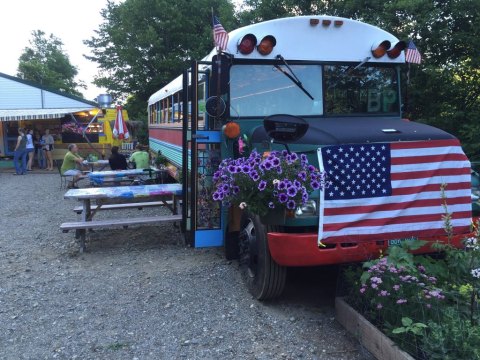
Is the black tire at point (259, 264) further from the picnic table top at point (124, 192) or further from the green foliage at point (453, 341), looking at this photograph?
the picnic table top at point (124, 192)

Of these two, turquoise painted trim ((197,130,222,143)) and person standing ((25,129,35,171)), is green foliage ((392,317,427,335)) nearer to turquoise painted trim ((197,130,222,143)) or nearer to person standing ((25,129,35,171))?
turquoise painted trim ((197,130,222,143))

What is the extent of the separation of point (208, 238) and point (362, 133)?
2.03 meters

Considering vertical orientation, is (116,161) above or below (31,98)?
below

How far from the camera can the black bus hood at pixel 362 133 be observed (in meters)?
3.59

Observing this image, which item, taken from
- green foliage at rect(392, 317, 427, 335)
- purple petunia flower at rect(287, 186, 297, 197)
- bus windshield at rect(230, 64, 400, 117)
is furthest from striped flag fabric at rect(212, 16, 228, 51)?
green foliage at rect(392, 317, 427, 335)

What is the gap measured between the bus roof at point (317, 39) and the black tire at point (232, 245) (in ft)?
6.02

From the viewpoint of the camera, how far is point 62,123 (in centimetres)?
1941

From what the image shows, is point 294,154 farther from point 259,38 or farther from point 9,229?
point 9,229

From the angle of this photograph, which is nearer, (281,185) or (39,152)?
(281,185)

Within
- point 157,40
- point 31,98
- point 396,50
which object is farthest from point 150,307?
point 157,40

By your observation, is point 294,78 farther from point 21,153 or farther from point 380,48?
point 21,153

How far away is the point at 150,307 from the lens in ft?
13.3

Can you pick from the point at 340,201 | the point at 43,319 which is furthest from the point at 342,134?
the point at 43,319

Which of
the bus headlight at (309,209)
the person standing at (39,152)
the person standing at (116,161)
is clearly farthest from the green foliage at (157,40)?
the bus headlight at (309,209)
